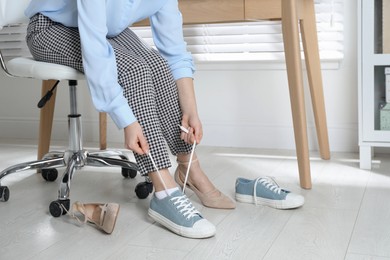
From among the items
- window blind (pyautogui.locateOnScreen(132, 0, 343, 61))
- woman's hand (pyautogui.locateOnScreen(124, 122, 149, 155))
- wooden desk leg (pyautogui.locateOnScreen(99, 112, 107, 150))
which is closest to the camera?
woman's hand (pyautogui.locateOnScreen(124, 122, 149, 155))

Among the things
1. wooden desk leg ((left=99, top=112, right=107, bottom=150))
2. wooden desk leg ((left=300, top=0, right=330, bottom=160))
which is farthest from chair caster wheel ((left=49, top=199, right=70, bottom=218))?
wooden desk leg ((left=300, top=0, right=330, bottom=160))

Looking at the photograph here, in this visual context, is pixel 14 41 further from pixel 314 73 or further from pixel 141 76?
pixel 141 76

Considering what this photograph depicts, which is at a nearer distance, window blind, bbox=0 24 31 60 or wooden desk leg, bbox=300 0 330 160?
wooden desk leg, bbox=300 0 330 160

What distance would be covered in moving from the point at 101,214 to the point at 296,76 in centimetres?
74

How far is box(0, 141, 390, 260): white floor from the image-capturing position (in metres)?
1.44

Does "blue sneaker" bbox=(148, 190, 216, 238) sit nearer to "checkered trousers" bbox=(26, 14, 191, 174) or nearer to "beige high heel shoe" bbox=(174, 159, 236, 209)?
"checkered trousers" bbox=(26, 14, 191, 174)

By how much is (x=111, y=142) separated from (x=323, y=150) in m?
1.05

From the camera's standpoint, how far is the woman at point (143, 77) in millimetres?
1563

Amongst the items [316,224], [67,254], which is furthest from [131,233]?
[316,224]

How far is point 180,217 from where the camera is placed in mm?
1562

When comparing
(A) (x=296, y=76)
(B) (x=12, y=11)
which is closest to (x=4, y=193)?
(B) (x=12, y=11)

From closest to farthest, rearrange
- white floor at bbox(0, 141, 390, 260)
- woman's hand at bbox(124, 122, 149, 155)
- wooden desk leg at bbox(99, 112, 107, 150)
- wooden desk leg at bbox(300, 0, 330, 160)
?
white floor at bbox(0, 141, 390, 260) → woman's hand at bbox(124, 122, 149, 155) → wooden desk leg at bbox(300, 0, 330, 160) → wooden desk leg at bbox(99, 112, 107, 150)

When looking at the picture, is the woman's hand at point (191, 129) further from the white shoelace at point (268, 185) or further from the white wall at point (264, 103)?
the white wall at point (264, 103)

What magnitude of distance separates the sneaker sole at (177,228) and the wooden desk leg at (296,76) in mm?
554
